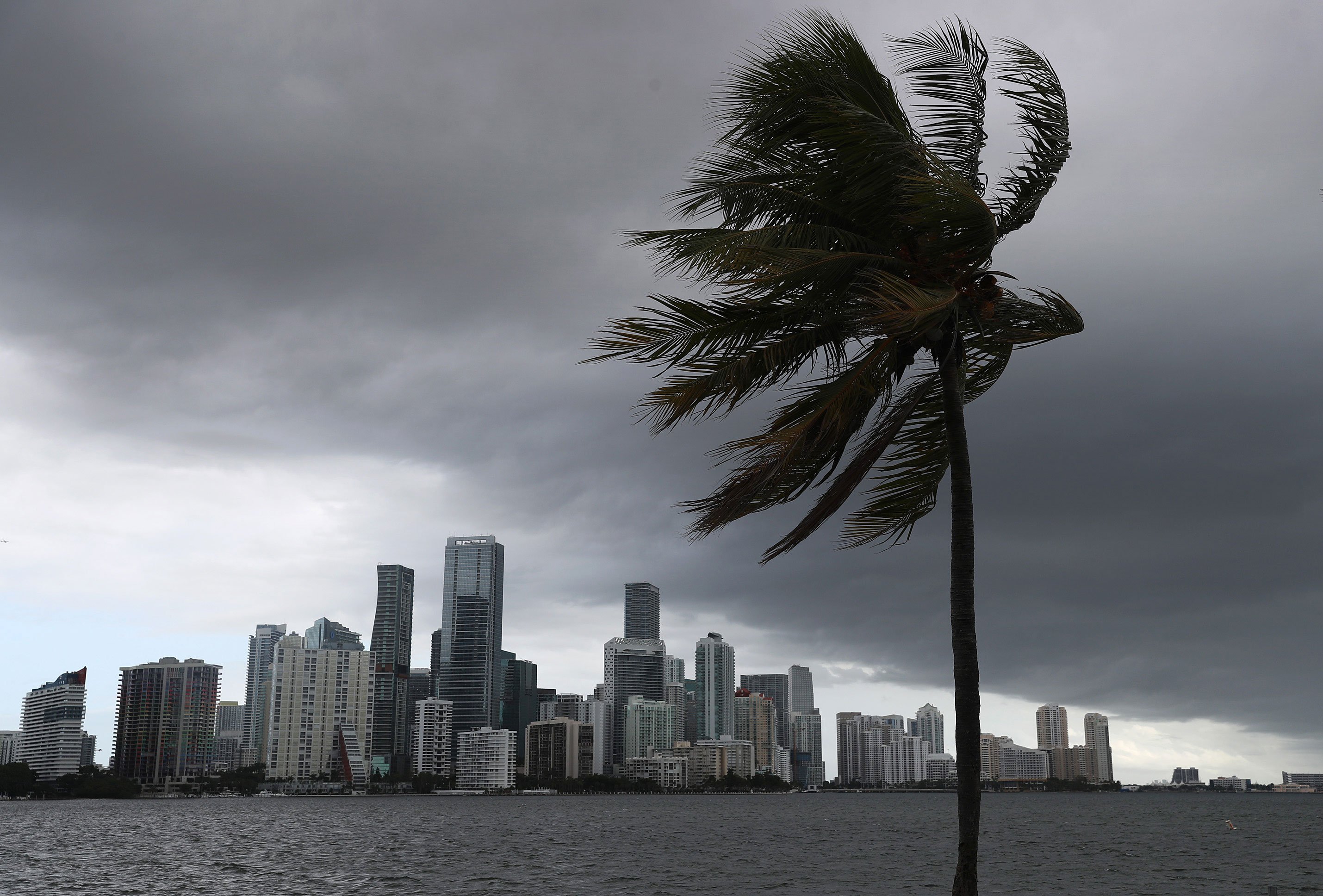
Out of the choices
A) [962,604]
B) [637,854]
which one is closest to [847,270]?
[962,604]

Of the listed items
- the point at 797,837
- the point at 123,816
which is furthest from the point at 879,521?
the point at 123,816

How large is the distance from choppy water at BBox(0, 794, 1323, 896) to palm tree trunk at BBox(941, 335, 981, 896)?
1359 inches

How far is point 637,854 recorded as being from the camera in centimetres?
6381

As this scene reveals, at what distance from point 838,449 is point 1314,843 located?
301 feet

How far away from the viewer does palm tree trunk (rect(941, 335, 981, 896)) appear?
820cm

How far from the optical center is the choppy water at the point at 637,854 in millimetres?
44812

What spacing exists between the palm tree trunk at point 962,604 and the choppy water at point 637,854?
34.5 m

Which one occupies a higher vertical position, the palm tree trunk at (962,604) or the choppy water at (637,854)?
the palm tree trunk at (962,604)

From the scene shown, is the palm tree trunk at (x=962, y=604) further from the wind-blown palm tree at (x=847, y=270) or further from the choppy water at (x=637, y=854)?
the choppy water at (x=637, y=854)

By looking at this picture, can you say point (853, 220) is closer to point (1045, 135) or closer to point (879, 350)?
point (879, 350)

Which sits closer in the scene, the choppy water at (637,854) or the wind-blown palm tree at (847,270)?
the wind-blown palm tree at (847,270)

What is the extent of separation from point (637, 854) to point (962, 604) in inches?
2355

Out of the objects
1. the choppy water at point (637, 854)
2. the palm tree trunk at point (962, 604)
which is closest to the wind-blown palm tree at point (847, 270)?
the palm tree trunk at point (962, 604)

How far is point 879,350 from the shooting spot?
8.45m
